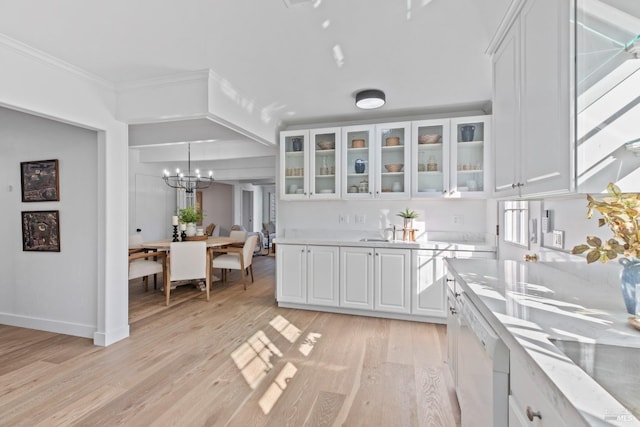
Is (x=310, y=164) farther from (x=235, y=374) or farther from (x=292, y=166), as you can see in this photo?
(x=235, y=374)

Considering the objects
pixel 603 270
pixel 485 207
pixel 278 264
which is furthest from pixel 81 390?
pixel 485 207

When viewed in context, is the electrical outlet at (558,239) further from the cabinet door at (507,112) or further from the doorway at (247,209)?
the doorway at (247,209)

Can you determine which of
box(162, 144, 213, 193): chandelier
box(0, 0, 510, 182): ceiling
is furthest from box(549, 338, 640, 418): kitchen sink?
box(162, 144, 213, 193): chandelier

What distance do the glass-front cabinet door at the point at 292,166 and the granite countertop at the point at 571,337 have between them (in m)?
2.70

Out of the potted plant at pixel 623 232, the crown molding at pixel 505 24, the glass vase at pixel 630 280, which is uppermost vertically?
the crown molding at pixel 505 24

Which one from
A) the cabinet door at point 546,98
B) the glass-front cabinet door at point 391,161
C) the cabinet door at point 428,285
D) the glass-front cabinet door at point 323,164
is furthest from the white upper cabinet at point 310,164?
the cabinet door at point 546,98

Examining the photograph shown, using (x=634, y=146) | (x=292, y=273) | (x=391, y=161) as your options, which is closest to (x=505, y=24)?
(x=634, y=146)

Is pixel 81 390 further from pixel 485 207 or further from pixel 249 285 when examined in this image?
pixel 485 207

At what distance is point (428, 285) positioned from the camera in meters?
3.30

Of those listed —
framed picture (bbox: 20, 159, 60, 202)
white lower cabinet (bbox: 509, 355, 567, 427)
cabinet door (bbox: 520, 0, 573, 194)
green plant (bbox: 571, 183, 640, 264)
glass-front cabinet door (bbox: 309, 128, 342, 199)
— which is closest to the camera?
white lower cabinet (bbox: 509, 355, 567, 427)

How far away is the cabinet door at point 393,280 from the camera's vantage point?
3.37m

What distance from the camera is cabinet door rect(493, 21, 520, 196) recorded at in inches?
65.9

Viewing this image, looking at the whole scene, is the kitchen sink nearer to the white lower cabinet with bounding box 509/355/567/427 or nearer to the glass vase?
the white lower cabinet with bounding box 509/355/567/427

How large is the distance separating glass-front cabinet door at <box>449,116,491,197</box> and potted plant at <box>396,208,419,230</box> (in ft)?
1.66
